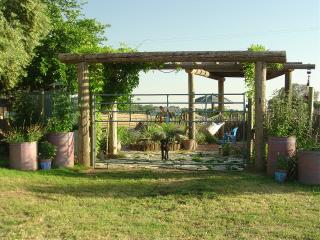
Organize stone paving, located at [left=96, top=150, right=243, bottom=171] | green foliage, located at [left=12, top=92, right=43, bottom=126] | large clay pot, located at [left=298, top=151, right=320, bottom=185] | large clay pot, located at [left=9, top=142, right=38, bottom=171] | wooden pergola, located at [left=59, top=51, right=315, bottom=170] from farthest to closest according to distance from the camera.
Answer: green foliage, located at [left=12, top=92, right=43, bottom=126]
stone paving, located at [left=96, top=150, right=243, bottom=171]
large clay pot, located at [left=9, top=142, right=38, bottom=171]
wooden pergola, located at [left=59, top=51, right=315, bottom=170]
large clay pot, located at [left=298, top=151, right=320, bottom=185]

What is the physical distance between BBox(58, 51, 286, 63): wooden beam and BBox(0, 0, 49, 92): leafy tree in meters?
1.17

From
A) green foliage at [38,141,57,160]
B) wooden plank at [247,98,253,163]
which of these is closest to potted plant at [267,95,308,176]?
wooden plank at [247,98,253,163]

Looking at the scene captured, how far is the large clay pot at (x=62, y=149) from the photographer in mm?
11312

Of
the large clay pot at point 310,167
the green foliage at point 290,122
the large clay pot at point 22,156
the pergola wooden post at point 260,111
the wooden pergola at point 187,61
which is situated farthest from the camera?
the large clay pot at point 22,156

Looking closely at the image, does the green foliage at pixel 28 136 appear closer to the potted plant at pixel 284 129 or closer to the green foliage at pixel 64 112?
the green foliage at pixel 64 112

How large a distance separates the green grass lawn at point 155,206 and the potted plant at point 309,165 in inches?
10.6

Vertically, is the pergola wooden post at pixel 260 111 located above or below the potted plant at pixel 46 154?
above

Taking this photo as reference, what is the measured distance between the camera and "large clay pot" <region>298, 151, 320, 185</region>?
9.09 meters

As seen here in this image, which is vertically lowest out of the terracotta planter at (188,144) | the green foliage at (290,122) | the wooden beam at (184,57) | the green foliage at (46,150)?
the terracotta planter at (188,144)

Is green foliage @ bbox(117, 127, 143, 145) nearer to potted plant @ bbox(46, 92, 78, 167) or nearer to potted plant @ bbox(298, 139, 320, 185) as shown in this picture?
potted plant @ bbox(46, 92, 78, 167)

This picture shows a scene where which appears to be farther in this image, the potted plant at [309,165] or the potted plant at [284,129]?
the potted plant at [284,129]

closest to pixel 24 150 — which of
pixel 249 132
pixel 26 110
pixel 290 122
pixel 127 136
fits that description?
pixel 26 110

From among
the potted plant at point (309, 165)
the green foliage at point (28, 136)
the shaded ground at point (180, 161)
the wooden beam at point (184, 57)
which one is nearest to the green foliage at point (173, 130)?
the shaded ground at point (180, 161)

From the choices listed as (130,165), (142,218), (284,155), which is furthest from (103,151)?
(142,218)
